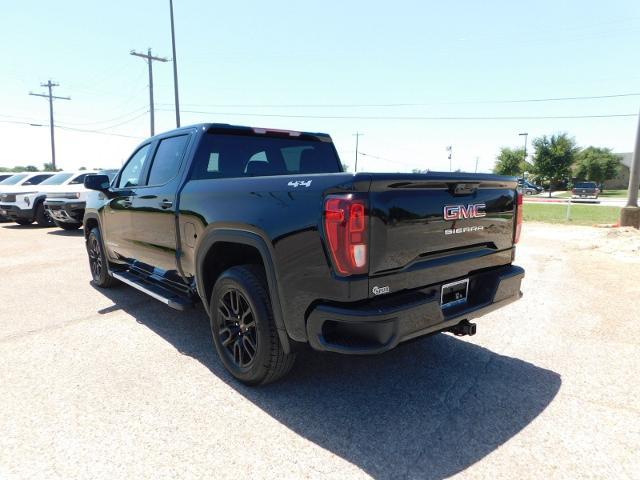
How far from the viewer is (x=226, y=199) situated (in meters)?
2.95

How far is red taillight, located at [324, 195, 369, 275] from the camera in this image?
85.1 inches

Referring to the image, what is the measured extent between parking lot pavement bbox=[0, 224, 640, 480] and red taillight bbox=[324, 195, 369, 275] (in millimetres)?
1049

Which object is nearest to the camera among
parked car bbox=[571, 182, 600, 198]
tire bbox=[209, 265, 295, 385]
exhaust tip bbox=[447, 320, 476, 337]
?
tire bbox=[209, 265, 295, 385]

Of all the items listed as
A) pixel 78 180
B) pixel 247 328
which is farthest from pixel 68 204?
pixel 247 328

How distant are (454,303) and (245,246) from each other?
1500mm

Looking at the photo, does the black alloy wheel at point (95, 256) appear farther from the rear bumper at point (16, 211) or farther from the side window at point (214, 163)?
the rear bumper at point (16, 211)

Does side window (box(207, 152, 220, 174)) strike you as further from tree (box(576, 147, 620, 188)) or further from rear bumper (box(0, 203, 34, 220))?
tree (box(576, 147, 620, 188))

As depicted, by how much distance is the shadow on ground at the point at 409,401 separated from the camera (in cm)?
230

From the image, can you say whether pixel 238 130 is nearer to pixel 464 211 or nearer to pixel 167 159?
pixel 167 159

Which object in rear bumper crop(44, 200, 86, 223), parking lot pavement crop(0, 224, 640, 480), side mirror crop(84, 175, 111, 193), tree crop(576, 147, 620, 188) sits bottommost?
parking lot pavement crop(0, 224, 640, 480)

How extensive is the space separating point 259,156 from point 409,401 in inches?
99.9

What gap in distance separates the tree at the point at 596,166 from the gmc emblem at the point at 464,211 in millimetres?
56377

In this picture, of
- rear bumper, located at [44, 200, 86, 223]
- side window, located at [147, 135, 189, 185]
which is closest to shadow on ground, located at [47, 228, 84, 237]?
rear bumper, located at [44, 200, 86, 223]

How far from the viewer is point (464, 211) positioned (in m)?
2.73
